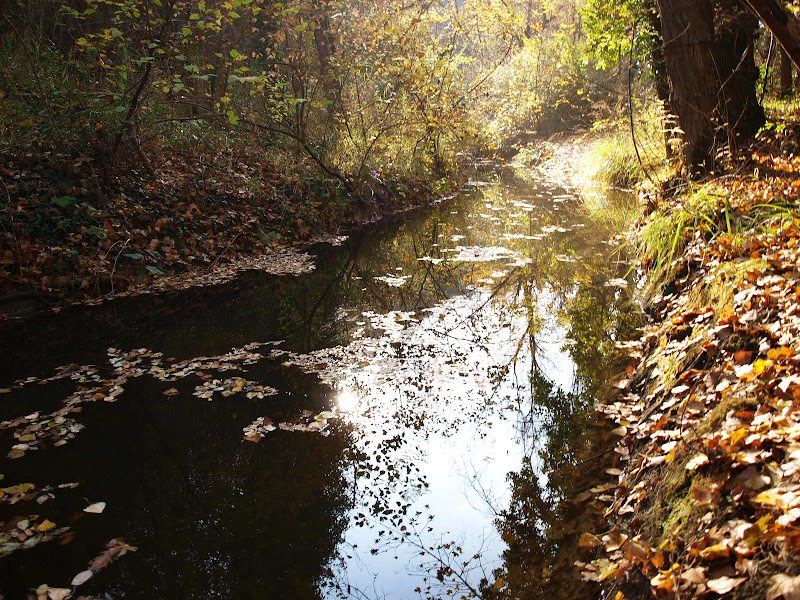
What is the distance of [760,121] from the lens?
7434 mm

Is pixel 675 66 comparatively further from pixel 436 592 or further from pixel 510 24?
pixel 436 592

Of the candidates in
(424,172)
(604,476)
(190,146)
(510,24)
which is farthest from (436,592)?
(424,172)

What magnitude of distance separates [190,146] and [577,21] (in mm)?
25252

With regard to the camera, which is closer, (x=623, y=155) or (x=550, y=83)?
(x=623, y=155)

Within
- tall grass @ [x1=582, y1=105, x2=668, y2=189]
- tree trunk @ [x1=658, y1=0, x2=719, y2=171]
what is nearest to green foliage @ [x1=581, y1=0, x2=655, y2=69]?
tall grass @ [x1=582, y1=105, x2=668, y2=189]

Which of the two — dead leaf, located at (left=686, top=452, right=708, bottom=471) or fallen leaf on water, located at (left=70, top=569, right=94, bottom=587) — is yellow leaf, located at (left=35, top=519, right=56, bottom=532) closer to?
fallen leaf on water, located at (left=70, top=569, right=94, bottom=587)

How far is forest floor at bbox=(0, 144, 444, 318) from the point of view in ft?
22.6

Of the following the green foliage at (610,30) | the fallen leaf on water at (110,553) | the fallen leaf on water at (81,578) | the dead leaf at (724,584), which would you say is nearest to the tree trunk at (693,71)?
the green foliage at (610,30)

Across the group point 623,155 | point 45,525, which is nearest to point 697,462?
point 45,525

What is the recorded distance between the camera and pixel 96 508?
342cm

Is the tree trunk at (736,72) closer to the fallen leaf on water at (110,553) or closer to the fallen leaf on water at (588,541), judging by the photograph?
the fallen leaf on water at (588,541)

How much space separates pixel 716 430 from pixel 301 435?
273 cm

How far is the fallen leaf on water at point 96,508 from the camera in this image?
3.39m

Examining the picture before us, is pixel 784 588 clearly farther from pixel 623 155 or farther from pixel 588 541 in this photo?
pixel 623 155
